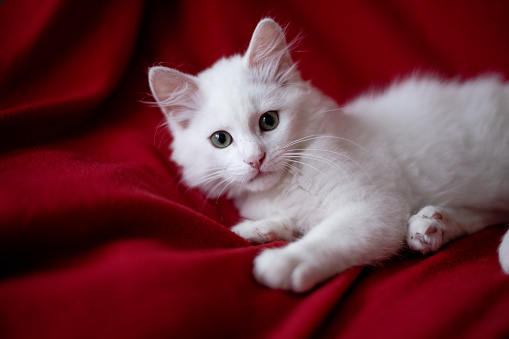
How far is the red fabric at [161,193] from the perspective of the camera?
0.81 meters

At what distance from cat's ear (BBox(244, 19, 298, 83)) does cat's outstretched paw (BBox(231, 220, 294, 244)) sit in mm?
591

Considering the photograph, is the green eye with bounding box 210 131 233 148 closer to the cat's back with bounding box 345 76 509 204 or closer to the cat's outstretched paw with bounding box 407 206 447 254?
the cat's back with bounding box 345 76 509 204

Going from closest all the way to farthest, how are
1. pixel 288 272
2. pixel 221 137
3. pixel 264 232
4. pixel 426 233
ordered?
pixel 288 272
pixel 426 233
pixel 264 232
pixel 221 137

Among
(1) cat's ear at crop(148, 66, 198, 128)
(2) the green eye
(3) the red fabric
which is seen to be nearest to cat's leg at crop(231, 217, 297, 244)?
(3) the red fabric

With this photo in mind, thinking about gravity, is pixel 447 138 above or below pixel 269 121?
above

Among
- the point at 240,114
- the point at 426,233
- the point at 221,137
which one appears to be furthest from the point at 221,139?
the point at 426,233

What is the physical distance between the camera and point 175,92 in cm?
145

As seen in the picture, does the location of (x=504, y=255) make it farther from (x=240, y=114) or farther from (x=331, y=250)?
(x=240, y=114)

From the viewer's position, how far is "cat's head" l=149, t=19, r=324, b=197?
4.19 feet

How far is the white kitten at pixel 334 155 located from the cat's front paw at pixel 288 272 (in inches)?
5.0

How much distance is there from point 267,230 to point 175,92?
0.68 metres

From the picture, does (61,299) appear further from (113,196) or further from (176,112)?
(176,112)

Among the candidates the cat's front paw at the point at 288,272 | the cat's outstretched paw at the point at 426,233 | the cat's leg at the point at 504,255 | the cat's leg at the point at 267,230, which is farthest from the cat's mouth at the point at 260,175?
the cat's leg at the point at 504,255

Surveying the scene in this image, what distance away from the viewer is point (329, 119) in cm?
138
